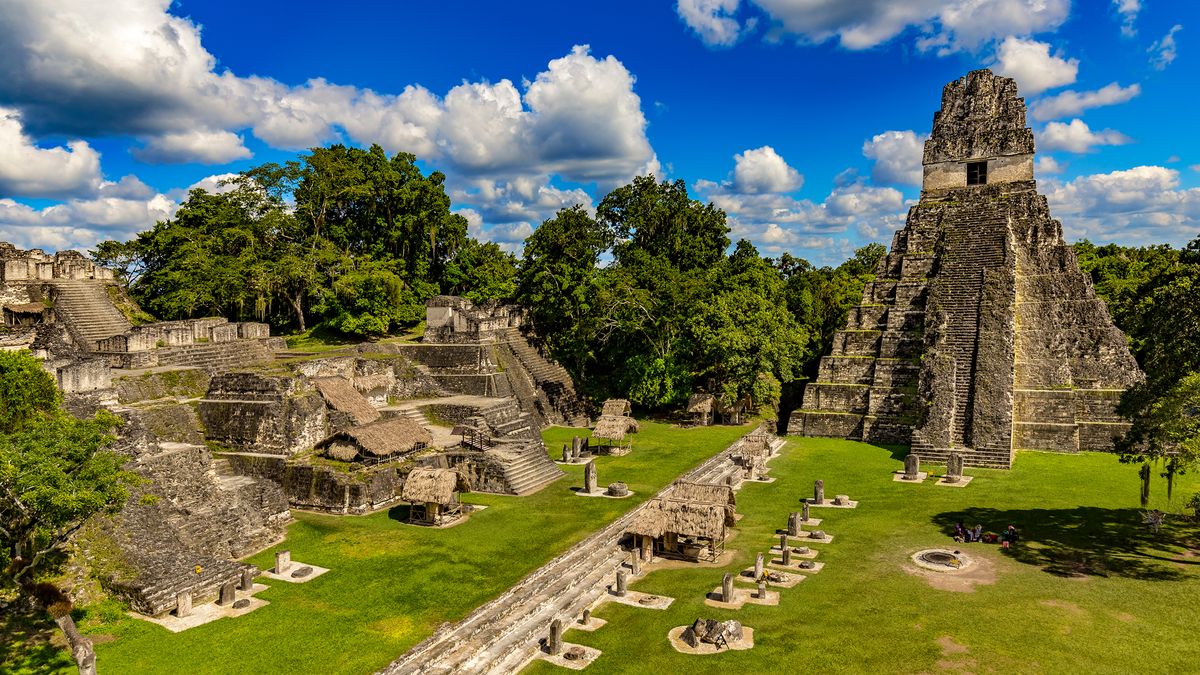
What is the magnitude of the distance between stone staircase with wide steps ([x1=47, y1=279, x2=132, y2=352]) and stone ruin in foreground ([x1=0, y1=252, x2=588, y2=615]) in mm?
88

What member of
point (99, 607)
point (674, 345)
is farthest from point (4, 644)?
point (674, 345)

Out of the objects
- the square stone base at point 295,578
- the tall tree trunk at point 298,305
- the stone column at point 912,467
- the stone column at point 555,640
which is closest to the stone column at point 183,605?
the square stone base at point 295,578

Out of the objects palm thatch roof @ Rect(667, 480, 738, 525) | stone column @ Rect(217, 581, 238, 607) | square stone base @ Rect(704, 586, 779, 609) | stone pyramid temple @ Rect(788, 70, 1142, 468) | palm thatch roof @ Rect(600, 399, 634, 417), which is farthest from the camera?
palm thatch roof @ Rect(600, 399, 634, 417)

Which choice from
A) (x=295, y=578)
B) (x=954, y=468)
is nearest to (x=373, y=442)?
(x=295, y=578)

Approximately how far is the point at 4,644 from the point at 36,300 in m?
25.2

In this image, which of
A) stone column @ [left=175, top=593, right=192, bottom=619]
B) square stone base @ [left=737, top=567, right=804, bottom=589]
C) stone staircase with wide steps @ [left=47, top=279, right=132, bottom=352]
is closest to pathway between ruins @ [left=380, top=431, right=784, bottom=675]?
square stone base @ [left=737, top=567, right=804, bottom=589]

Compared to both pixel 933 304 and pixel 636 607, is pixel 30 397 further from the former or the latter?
pixel 933 304

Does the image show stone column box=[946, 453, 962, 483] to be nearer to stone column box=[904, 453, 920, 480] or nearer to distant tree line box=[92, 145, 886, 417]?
stone column box=[904, 453, 920, 480]

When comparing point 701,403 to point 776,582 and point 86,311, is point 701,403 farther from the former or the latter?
point 86,311

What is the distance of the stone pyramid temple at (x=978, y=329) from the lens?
96.8ft

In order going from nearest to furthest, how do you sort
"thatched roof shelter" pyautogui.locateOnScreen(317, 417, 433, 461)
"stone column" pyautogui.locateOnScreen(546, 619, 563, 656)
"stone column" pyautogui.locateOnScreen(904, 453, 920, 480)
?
"stone column" pyautogui.locateOnScreen(546, 619, 563, 656), "thatched roof shelter" pyautogui.locateOnScreen(317, 417, 433, 461), "stone column" pyautogui.locateOnScreen(904, 453, 920, 480)

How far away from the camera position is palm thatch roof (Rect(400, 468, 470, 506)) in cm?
2058

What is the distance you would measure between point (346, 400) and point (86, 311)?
16.0 m

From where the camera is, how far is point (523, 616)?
15.1 m
